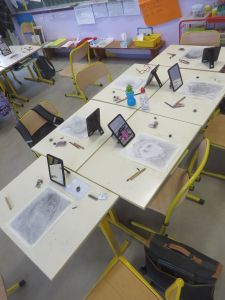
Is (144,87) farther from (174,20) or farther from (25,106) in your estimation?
(25,106)

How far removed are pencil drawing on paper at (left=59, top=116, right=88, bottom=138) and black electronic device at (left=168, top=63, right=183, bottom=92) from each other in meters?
0.88

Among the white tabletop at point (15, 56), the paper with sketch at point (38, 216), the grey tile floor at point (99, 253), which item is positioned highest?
the white tabletop at point (15, 56)

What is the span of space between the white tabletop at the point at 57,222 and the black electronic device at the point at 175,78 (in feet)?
4.06

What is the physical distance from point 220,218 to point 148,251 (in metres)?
0.84

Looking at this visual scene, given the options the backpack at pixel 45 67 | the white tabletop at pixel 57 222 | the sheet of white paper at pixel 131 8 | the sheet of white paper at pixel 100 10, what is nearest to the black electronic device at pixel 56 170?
the white tabletop at pixel 57 222

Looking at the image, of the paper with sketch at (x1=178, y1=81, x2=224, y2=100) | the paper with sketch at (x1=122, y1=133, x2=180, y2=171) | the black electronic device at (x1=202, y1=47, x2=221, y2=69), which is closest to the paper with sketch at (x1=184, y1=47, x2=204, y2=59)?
the black electronic device at (x1=202, y1=47, x2=221, y2=69)

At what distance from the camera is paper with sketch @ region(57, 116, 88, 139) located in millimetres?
1938

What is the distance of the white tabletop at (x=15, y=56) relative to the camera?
3729mm

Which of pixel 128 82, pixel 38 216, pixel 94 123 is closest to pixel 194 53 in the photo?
pixel 128 82

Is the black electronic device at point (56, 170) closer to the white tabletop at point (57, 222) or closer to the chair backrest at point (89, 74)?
the white tabletop at point (57, 222)

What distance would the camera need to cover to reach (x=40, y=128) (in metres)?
2.35

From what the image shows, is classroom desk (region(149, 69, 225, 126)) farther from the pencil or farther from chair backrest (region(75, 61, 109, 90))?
Answer: chair backrest (region(75, 61, 109, 90))

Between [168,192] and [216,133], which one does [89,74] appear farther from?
[168,192]

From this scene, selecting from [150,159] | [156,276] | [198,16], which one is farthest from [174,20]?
[156,276]
